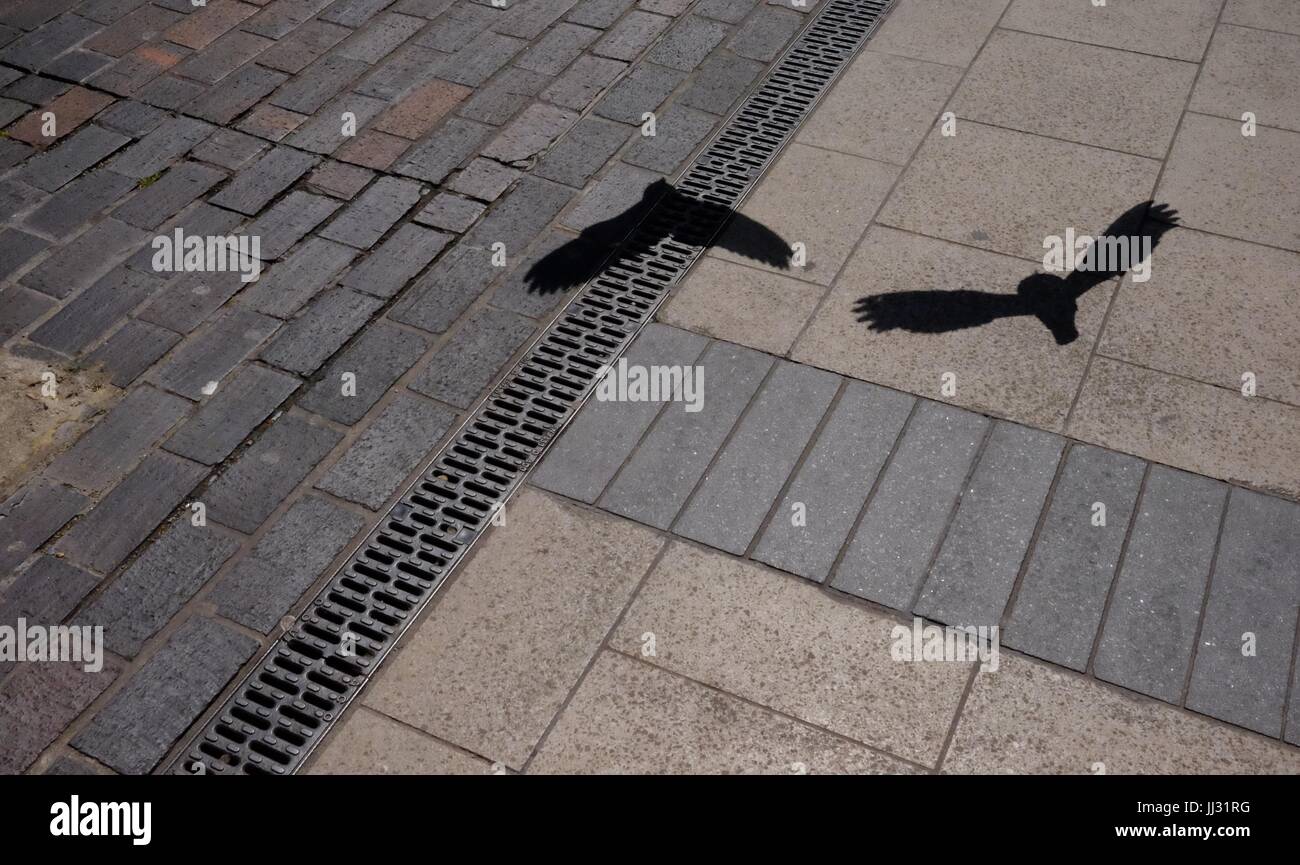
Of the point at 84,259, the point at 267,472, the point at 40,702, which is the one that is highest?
the point at 84,259

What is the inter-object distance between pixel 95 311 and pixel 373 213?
1.39m

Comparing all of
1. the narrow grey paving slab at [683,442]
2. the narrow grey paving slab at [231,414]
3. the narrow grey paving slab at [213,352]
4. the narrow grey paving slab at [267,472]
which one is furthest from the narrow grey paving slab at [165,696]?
the narrow grey paving slab at [683,442]

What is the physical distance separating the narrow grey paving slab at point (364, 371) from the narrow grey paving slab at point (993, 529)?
95.4 inches

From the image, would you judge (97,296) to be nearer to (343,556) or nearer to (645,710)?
(343,556)

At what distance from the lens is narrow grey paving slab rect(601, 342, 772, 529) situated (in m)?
4.37

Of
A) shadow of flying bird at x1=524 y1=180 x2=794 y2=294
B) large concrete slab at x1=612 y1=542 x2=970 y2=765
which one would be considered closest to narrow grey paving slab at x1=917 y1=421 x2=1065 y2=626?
large concrete slab at x1=612 y1=542 x2=970 y2=765

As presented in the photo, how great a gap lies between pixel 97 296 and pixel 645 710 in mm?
3366

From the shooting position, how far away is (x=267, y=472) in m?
4.47

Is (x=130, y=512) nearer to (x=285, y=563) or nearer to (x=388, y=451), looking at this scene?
(x=285, y=563)

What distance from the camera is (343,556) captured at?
13.7 feet

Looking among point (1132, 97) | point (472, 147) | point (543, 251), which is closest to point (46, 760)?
point (543, 251)

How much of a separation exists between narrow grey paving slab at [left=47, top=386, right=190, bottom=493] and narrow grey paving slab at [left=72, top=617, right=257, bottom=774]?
904 millimetres

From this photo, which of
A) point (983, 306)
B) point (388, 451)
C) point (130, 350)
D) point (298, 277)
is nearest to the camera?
point (388, 451)

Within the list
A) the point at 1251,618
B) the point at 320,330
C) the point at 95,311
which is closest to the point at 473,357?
the point at 320,330
